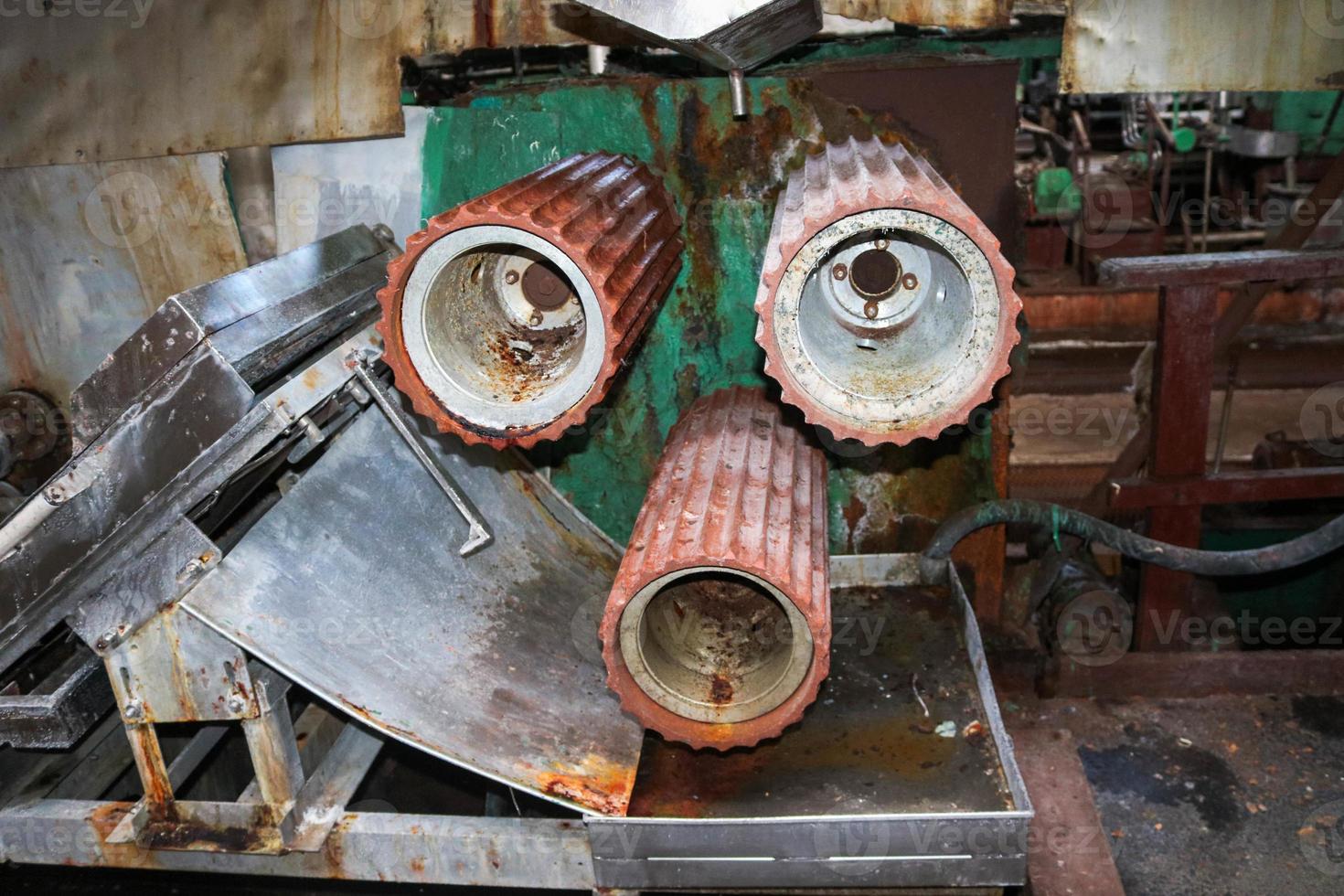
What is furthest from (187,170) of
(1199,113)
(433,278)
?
(1199,113)

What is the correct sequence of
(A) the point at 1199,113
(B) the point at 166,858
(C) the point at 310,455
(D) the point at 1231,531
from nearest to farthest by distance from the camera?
(B) the point at 166,858 → (C) the point at 310,455 → (D) the point at 1231,531 → (A) the point at 1199,113

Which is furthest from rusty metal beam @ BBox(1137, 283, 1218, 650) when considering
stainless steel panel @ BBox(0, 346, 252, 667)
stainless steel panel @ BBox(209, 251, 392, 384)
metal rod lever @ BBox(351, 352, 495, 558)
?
stainless steel panel @ BBox(0, 346, 252, 667)

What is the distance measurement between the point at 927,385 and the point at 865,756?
936 millimetres

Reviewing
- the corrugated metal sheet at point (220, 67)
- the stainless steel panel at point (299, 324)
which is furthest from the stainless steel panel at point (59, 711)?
the corrugated metal sheet at point (220, 67)

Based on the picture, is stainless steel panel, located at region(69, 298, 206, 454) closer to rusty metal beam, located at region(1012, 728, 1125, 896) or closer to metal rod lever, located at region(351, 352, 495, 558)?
metal rod lever, located at region(351, 352, 495, 558)

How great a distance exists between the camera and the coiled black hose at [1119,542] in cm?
295

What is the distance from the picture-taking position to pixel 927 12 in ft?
9.11

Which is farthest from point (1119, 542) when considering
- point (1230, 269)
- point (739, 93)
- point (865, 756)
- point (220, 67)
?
point (220, 67)

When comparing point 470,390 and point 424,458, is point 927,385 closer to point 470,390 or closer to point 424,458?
point 470,390

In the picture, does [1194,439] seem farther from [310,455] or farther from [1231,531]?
[310,455]

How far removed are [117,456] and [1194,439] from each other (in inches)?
114

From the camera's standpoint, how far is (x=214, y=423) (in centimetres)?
203

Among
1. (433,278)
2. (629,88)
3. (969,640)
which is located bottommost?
(969,640)

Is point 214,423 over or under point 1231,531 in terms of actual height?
over
